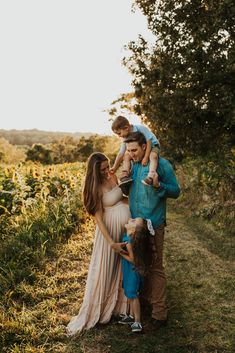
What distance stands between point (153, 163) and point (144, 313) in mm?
1875

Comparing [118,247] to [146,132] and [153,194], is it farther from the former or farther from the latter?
[146,132]

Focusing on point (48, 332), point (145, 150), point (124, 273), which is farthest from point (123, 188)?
point (48, 332)

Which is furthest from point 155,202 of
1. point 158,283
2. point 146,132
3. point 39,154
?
point 39,154

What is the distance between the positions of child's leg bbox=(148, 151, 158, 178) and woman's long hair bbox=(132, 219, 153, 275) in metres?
0.50

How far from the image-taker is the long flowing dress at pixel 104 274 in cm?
463

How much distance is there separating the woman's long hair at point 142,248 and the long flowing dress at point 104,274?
1.57ft

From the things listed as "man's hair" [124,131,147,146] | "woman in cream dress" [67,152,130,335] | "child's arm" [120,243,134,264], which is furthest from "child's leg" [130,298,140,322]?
"man's hair" [124,131,147,146]

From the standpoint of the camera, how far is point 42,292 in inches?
219

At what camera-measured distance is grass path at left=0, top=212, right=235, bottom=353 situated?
422 cm

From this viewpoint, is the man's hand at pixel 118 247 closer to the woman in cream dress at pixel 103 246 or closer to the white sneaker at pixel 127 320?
the woman in cream dress at pixel 103 246

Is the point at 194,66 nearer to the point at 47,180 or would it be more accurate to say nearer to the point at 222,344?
the point at 47,180

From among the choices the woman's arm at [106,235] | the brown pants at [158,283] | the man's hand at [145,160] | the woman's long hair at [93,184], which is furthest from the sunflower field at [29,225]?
the man's hand at [145,160]

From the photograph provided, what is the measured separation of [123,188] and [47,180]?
606 centimetres

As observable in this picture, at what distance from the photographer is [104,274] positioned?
185 inches
